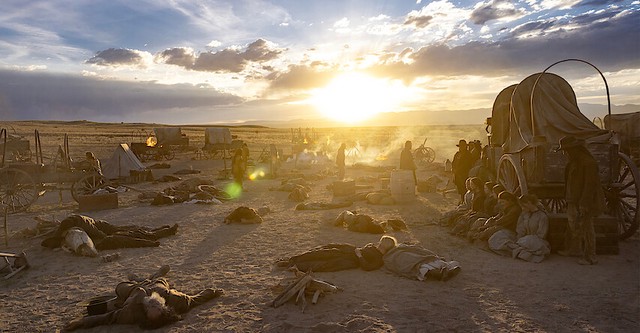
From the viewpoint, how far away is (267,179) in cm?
2119

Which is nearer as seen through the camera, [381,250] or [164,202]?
[381,250]

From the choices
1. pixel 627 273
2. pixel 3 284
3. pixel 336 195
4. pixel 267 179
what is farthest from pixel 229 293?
pixel 267 179

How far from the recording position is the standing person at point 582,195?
713 cm

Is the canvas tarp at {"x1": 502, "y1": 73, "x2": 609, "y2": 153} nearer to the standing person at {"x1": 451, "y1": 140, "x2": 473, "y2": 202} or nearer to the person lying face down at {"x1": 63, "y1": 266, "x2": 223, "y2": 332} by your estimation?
the standing person at {"x1": 451, "y1": 140, "x2": 473, "y2": 202}

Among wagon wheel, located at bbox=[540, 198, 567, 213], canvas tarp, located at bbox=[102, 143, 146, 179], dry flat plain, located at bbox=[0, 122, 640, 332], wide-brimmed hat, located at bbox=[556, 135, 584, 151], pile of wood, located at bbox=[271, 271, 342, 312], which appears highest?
wide-brimmed hat, located at bbox=[556, 135, 584, 151]

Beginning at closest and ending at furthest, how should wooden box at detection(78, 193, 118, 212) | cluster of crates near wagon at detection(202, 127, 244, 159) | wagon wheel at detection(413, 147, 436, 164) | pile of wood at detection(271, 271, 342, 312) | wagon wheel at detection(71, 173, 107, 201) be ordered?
pile of wood at detection(271, 271, 342, 312)
wooden box at detection(78, 193, 118, 212)
wagon wheel at detection(71, 173, 107, 201)
wagon wheel at detection(413, 147, 436, 164)
cluster of crates near wagon at detection(202, 127, 244, 159)

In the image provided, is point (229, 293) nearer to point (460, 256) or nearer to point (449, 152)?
point (460, 256)

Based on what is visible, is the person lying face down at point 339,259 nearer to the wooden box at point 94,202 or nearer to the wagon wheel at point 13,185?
the wooden box at point 94,202

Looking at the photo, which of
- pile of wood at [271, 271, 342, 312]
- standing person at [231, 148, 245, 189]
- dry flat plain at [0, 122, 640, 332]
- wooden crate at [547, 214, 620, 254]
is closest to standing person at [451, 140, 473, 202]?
dry flat plain at [0, 122, 640, 332]

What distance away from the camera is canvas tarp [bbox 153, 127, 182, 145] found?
33.0 metres

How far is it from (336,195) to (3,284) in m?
10.4

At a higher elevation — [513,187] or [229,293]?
[513,187]

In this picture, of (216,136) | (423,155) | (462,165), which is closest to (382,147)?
(423,155)

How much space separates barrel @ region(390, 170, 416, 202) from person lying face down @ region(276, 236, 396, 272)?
609 centimetres
